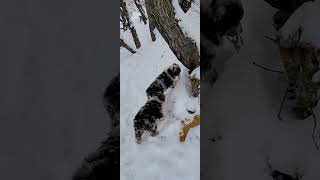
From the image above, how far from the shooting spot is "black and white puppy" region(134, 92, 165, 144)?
1287 mm

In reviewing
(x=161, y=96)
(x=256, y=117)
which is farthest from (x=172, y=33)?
(x=256, y=117)

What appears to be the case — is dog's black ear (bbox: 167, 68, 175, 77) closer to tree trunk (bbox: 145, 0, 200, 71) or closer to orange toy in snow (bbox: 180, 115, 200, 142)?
tree trunk (bbox: 145, 0, 200, 71)

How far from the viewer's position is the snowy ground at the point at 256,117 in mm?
1376

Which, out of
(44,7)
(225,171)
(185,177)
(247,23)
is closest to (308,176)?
(225,171)

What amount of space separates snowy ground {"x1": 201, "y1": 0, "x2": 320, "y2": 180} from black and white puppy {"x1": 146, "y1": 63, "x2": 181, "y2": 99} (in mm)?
144

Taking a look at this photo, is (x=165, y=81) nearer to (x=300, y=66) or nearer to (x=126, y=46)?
(x=126, y=46)

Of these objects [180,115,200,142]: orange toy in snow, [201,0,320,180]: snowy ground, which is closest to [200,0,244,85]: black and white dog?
[201,0,320,180]: snowy ground

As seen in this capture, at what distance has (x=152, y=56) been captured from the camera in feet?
4.25

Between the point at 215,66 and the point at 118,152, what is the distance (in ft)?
1.33

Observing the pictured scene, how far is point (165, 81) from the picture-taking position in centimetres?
129

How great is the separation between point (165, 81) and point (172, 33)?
15cm

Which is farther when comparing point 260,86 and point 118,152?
point 260,86

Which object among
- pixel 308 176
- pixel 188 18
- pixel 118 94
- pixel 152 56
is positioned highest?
pixel 188 18

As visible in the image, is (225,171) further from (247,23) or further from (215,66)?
(247,23)
